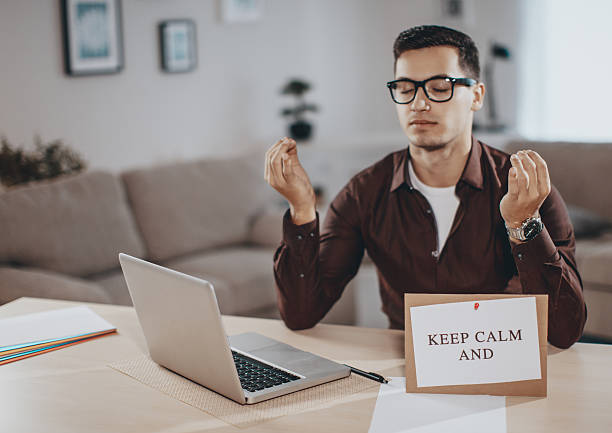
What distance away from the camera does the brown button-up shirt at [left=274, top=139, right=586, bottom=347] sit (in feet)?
5.29

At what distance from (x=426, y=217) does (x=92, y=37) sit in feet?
8.02

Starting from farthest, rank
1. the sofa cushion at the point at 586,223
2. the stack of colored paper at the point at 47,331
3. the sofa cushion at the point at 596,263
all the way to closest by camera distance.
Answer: the sofa cushion at the point at 586,223, the sofa cushion at the point at 596,263, the stack of colored paper at the point at 47,331

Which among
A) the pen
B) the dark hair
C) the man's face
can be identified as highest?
the dark hair

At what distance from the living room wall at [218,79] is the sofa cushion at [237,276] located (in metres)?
0.83

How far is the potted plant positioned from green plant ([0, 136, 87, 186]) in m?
1.47

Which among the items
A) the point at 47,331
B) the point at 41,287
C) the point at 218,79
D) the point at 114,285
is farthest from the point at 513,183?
the point at 218,79

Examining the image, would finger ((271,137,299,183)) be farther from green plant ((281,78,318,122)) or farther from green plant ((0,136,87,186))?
green plant ((281,78,318,122))

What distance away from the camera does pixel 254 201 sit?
3.73m

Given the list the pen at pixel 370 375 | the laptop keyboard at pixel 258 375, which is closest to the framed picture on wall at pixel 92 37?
the laptop keyboard at pixel 258 375

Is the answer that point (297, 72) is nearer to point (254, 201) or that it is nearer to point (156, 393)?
point (254, 201)

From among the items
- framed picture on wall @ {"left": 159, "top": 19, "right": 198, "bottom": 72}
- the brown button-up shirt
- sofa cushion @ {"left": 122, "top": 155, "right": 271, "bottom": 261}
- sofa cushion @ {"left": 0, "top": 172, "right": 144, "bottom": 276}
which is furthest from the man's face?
framed picture on wall @ {"left": 159, "top": 19, "right": 198, "bottom": 72}

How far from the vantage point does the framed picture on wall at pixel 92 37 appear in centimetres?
350

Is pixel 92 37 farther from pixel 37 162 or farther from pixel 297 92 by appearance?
pixel 297 92

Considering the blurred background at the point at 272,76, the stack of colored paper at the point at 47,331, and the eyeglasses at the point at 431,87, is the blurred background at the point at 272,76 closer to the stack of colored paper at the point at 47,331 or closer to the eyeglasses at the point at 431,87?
the stack of colored paper at the point at 47,331
